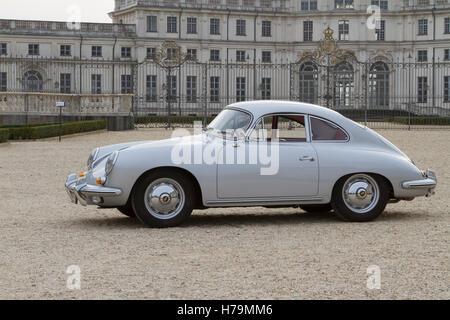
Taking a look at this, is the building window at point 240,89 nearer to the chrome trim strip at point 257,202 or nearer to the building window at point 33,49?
the building window at point 33,49

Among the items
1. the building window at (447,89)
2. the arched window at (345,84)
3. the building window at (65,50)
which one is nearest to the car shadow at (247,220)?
the arched window at (345,84)

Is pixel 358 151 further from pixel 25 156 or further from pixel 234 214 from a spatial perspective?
pixel 25 156

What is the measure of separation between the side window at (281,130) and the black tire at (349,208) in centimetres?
62

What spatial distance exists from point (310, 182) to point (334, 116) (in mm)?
877

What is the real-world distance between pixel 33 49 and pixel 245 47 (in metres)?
15.3

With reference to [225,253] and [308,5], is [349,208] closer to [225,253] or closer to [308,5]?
[225,253]

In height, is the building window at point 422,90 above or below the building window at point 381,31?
below

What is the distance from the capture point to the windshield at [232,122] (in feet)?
28.3

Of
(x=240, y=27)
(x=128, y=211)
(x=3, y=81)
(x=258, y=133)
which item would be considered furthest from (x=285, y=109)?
(x=240, y=27)

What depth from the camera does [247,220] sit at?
8766 mm
